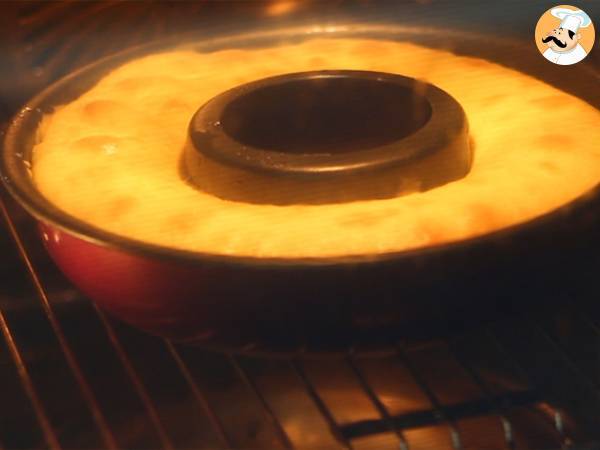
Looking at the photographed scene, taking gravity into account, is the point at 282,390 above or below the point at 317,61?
below

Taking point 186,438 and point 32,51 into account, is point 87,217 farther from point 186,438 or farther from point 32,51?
point 32,51

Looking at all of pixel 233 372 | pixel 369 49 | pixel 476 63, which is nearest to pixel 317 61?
pixel 369 49

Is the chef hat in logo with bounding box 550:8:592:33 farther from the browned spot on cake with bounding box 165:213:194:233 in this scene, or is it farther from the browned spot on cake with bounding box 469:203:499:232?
the browned spot on cake with bounding box 165:213:194:233

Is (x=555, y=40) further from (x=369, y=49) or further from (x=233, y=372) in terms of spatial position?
(x=233, y=372)

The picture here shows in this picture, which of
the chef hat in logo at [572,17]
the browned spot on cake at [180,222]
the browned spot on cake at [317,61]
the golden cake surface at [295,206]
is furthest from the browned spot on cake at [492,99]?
the browned spot on cake at [180,222]

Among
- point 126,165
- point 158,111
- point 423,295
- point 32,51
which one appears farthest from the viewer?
point 32,51

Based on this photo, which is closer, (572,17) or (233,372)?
(572,17)

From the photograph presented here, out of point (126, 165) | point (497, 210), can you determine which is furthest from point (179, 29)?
point (497, 210)
